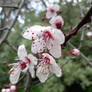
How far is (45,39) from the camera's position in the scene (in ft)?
2.77

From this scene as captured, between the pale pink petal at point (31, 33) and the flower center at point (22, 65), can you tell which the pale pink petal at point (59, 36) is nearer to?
the pale pink petal at point (31, 33)

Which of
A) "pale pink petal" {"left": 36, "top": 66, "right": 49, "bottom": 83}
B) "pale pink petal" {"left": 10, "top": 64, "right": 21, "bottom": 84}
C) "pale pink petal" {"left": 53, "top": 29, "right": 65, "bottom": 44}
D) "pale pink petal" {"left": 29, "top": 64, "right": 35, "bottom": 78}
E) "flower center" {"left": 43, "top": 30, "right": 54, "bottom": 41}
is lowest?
"pale pink petal" {"left": 10, "top": 64, "right": 21, "bottom": 84}

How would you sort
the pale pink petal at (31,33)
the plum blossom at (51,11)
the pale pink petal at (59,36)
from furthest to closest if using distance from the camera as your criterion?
the plum blossom at (51,11) → the pale pink petal at (31,33) → the pale pink petal at (59,36)

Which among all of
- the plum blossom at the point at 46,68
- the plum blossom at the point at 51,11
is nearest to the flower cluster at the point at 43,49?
the plum blossom at the point at 46,68

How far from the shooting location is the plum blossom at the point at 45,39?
77cm

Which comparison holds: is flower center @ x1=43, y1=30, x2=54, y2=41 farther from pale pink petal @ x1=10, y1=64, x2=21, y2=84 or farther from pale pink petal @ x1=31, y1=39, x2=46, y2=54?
pale pink petal @ x1=10, y1=64, x2=21, y2=84

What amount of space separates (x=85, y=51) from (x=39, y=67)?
12.0 ft

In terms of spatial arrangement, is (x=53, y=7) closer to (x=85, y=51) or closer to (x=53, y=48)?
(x=53, y=48)

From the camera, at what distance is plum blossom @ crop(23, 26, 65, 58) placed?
767 millimetres

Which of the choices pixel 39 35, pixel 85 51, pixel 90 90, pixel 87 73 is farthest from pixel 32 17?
pixel 39 35

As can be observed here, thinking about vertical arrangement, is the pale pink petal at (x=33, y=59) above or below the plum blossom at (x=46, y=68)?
above

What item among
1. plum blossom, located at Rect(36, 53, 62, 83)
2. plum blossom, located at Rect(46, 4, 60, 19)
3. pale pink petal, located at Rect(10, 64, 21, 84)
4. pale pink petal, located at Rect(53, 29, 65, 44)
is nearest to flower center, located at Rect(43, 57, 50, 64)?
plum blossom, located at Rect(36, 53, 62, 83)

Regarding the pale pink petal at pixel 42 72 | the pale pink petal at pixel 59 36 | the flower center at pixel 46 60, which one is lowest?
the pale pink petal at pixel 42 72

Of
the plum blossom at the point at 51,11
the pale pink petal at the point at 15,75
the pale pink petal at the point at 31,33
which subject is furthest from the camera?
the plum blossom at the point at 51,11
